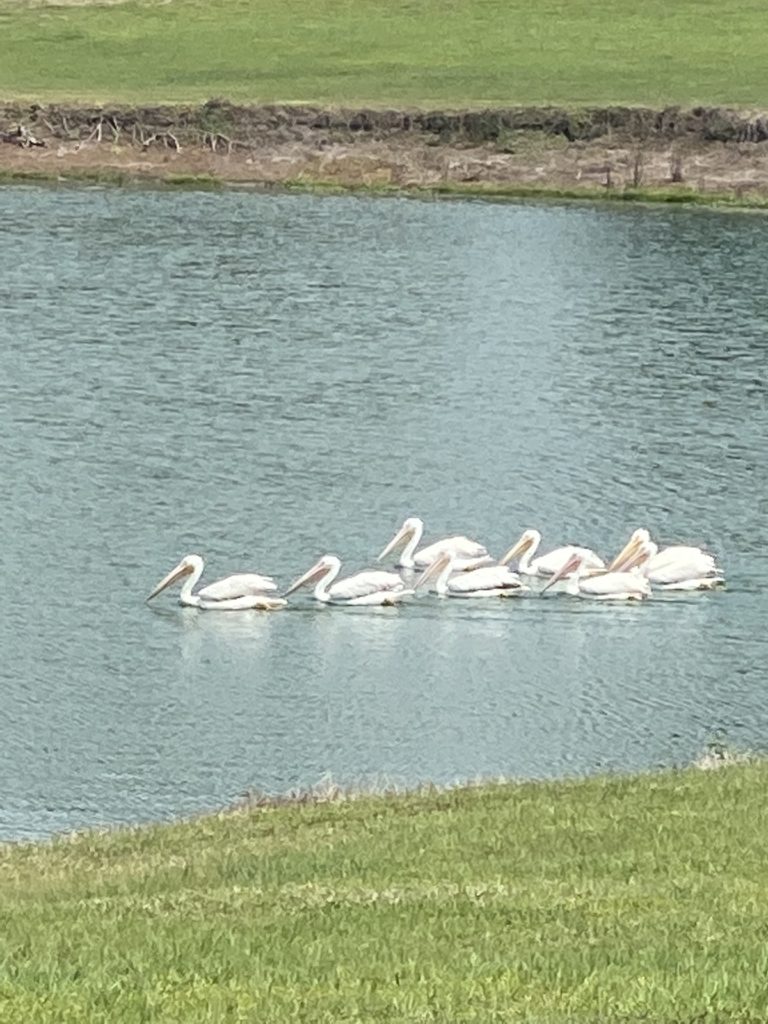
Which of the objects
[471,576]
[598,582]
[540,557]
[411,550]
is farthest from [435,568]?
[598,582]

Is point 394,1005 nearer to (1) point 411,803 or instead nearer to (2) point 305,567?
(1) point 411,803

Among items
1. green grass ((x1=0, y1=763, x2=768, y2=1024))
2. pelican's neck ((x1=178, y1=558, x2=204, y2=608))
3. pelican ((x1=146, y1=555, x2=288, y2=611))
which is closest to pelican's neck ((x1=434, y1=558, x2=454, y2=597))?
pelican ((x1=146, y1=555, x2=288, y2=611))

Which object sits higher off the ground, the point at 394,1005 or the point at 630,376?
the point at 394,1005

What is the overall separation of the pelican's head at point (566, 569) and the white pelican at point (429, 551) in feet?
3.26

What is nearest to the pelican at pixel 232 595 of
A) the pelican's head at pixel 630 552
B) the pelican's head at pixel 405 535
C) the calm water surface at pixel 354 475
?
the calm water surface at pixel 354 475

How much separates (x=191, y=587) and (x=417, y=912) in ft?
54.2

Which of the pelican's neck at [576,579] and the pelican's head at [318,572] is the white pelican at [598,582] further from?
the pelican's head at [318,572]

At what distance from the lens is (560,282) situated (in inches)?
2143

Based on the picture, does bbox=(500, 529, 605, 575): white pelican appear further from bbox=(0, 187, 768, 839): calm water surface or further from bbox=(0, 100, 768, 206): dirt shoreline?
bbox=(0, 100, 768, 206): dirt shoreline

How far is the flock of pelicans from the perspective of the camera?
2761 centimetres

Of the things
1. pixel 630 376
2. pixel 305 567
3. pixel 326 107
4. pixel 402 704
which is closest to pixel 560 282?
pixel 630 376

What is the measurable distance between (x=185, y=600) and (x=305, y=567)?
224 centimetres

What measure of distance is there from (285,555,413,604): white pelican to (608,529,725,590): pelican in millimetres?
2641

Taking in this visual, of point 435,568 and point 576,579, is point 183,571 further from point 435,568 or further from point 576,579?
point 576,579
